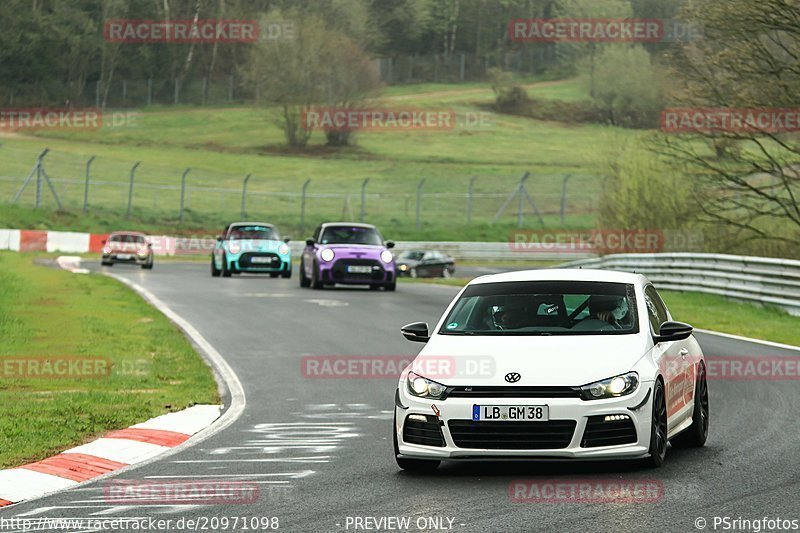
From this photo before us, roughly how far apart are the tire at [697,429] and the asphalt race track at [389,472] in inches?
3.9

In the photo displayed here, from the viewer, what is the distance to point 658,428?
8906 mm

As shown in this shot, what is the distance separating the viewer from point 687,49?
94.8 feet

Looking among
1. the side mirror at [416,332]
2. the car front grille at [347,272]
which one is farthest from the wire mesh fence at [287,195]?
the side mirror at [416,332]

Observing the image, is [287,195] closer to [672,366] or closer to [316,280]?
[316,280]

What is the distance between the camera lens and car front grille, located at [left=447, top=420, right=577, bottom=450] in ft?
27.8

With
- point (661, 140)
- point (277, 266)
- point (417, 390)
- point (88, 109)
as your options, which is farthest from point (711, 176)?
point (88, 109)

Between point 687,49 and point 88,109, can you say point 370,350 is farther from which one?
point 88,109

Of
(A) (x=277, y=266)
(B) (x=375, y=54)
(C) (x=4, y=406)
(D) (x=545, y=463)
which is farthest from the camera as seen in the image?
(B) (x=375, y=54)

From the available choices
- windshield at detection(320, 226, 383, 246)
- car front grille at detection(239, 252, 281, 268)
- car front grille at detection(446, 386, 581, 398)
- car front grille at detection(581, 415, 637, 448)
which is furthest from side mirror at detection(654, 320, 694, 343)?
car front grille at detection(239, 252, 281, 268)

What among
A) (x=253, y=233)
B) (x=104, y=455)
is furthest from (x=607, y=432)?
(x=253, y=233)

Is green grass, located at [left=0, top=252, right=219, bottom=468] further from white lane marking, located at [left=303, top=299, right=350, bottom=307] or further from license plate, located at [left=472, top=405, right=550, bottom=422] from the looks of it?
license plate, located at [left=472, top=405, right=550, bottom=422]

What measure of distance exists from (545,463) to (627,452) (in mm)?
961

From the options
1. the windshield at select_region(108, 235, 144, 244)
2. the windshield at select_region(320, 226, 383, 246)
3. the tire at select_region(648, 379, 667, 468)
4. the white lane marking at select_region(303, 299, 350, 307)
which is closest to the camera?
the tire at select_region(648, 379, 667, 468)

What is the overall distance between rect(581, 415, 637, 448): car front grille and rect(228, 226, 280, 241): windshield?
2691 cm
